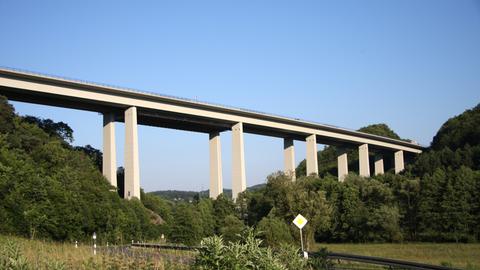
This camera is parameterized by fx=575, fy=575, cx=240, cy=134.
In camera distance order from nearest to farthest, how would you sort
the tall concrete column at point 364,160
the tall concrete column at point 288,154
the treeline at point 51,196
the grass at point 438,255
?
the grass at point 438,255 < the treeline at point 51,196 < the tall concrete column at point 288,154 < the tall concrete column at point 364,160

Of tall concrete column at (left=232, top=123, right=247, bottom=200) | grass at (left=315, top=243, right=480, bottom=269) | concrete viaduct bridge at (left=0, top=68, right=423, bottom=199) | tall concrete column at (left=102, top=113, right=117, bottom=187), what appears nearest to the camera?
grass at (left=315, top=243, right=480, bottom=269)

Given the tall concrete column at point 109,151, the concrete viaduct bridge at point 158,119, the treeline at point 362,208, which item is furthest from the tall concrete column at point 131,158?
the treeline at point 362,208

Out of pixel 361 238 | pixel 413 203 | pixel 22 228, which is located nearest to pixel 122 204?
pixel 22 228

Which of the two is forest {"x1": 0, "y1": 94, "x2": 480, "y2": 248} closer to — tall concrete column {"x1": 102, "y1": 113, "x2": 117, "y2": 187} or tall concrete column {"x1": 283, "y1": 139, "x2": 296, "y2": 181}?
tall concrete column {"x1": 102, "y1": 113, "x2": 117, "y2": 187}

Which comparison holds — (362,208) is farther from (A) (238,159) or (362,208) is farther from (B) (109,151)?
(B) (109,151)

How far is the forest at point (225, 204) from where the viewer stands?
36.7m

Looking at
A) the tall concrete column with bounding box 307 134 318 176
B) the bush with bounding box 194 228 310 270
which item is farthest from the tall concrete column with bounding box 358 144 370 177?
the bush with bounding box 194 228 310 270

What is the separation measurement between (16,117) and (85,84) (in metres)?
7.82

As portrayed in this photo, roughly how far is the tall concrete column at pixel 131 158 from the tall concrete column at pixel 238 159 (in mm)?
18030

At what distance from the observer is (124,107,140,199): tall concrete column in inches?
2530

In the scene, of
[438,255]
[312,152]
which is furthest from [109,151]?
[312,152]

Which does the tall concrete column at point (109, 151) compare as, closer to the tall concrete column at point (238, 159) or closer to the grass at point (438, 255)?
the tall concrete column at point (238, 159)

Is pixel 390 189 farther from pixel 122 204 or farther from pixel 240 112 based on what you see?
pixel 122 204

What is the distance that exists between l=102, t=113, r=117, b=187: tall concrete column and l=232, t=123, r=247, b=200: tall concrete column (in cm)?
1931
